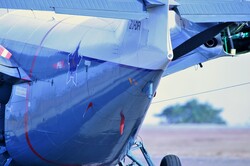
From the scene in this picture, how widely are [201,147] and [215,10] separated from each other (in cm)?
2766

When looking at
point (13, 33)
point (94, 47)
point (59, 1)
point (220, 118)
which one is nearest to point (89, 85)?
point (94, 47)

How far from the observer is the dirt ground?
126 feet

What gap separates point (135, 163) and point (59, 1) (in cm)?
597

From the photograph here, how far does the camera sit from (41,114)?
1977cm

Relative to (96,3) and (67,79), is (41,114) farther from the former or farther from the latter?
(96,3)

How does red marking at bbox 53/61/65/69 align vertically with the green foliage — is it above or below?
above

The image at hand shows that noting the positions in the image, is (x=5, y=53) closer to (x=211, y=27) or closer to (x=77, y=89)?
(x=77, y=89)

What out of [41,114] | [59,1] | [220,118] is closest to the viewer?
[59,1]

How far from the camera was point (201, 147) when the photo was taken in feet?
148

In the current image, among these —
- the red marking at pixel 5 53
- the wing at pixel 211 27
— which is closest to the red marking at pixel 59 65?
the red marking at pixel 5 53

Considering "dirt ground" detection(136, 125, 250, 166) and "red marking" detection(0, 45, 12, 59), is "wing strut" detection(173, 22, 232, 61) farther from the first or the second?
"dirt ground" detection(136, 125, 250, 166)

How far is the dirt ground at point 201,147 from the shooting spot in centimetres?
3831

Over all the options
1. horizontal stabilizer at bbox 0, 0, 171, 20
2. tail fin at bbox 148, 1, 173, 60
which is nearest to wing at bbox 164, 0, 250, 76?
tail fin at bbox 148, 1, 173, 60

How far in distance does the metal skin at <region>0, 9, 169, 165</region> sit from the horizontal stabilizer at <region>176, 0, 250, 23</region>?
838mm
